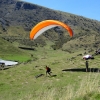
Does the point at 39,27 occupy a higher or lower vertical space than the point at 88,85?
higher

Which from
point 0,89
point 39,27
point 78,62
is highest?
point 39,27

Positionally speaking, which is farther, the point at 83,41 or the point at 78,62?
the point at 83,41

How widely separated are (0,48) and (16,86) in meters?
117

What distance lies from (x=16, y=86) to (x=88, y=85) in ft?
46.0

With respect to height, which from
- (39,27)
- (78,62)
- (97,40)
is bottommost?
(78,62)

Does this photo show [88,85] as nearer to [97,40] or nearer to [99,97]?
[99,97]

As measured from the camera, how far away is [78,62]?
3431 centimetres

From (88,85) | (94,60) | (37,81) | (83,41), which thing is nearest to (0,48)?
(83,41)

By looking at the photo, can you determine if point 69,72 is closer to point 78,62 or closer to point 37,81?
point 37,81

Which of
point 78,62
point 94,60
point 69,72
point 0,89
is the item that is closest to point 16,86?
point 0,89

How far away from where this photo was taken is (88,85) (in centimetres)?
953

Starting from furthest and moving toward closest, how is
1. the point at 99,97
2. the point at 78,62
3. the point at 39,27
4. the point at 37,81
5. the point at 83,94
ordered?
the point at 78,62 < the point at 39,27 < the point at 37,81 < the point at 83,94 < the point at 99,97

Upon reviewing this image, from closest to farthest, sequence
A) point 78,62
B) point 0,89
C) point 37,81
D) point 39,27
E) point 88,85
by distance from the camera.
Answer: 1. point 88,85
2. point 0,89
3. point 37,81
4. point 39,27
5. point 78,62

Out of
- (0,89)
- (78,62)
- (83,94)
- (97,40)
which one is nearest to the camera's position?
(83,94)
